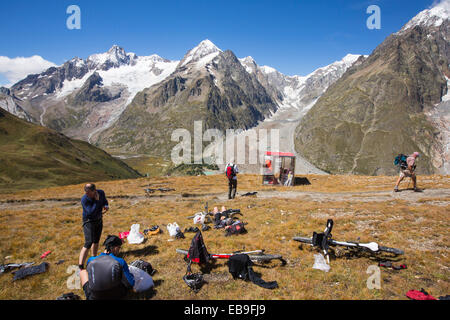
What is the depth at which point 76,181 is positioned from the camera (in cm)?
11069

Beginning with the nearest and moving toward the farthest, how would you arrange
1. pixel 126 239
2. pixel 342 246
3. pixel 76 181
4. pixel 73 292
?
pixel 73 292, pixel 342 246, pixel 126 239, pixel 76 181

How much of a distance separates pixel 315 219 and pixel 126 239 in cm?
1254

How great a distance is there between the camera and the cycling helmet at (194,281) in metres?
8.38

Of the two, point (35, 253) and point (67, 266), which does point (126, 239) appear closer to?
point (67, 266)

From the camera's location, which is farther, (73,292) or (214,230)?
(214,230)

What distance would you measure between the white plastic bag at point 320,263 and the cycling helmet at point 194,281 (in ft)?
16.4

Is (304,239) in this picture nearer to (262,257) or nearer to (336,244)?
(336,244)

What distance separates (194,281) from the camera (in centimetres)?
840

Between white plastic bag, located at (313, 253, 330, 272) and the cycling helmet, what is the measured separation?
499 centimetres

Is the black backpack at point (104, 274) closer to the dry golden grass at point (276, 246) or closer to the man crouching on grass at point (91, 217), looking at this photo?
the dry golden grass at point (276, 246)

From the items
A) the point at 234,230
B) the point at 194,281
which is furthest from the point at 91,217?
the point at 234,230

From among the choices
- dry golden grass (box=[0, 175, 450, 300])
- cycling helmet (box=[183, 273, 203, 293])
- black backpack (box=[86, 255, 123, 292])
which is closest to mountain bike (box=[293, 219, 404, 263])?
dry golden grass (box=[0, 175, 450, 300])

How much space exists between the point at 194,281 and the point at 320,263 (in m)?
5.56
